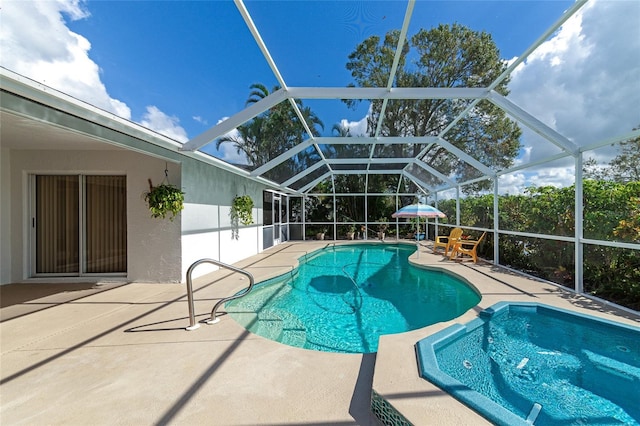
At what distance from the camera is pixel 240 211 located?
7.95 meters

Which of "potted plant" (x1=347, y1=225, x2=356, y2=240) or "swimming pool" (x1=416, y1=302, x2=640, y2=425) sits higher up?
"potted plant" (x1=347, y1=225, x2=356, y2=240)

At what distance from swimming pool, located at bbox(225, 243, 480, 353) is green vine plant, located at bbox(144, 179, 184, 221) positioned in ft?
7.32

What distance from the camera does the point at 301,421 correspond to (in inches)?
69.7

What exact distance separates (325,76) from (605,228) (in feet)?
19.0

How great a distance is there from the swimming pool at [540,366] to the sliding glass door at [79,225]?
20.5ft

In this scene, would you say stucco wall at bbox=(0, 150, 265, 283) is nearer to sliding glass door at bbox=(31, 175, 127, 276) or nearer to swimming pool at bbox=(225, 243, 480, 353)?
sliding glass door at bbox=(31, 175, 127, 276)

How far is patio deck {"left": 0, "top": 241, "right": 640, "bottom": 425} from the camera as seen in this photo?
6.03 ft

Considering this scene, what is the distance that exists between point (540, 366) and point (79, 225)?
8.17 meters

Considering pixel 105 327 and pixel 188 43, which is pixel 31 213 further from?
pixel 188 43

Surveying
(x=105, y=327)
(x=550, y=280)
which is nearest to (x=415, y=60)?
(x=550, y=280)

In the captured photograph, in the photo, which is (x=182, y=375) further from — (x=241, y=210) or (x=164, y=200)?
(x=241, y=210)

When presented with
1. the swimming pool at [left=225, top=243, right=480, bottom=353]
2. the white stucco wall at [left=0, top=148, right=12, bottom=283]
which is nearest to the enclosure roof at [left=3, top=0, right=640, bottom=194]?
the white stucco wall at [left=0, top=148, right=12, bottom=283]

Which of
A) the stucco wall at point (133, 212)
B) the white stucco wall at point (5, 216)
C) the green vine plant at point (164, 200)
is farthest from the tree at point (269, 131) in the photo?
the white stucco wall at point (5, 216)

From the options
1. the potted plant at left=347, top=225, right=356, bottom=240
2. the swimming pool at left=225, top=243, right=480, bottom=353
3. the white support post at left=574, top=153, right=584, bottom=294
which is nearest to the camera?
the swimming pool at left=225, top=243, right=480, bottom=353
